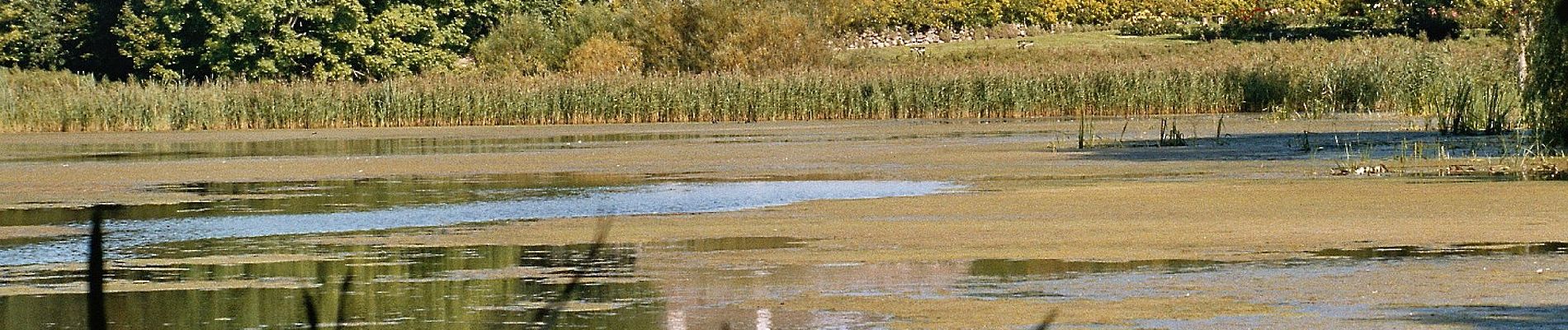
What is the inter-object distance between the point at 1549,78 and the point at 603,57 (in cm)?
3345

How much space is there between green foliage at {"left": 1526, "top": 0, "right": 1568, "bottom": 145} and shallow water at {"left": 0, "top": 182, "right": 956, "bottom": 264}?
428 cm

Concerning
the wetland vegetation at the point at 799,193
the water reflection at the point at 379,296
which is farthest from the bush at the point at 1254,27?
the water reflection at the point at 379,296

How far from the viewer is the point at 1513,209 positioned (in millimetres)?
11406

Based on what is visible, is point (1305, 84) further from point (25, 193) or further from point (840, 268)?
point (840, 268)

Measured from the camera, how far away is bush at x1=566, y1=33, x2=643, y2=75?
45.7 meters

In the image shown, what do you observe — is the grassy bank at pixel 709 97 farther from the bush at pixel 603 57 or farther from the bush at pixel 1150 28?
the bush at pixel 1150 28

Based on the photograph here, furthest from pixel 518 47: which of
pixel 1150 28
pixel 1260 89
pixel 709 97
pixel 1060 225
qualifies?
pixel 1060 225

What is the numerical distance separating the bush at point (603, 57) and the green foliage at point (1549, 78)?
31.1m

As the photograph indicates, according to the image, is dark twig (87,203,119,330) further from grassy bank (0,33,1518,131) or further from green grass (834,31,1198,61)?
Result: green grass (834,31,1198,61)

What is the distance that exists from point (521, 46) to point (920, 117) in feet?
63.5

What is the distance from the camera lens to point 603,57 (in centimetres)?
4669

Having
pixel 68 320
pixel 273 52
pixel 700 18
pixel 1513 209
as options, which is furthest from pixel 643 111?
pixel 68 320

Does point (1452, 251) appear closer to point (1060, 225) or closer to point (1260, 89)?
point (1060, 225)

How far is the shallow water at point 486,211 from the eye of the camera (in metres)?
12.1
